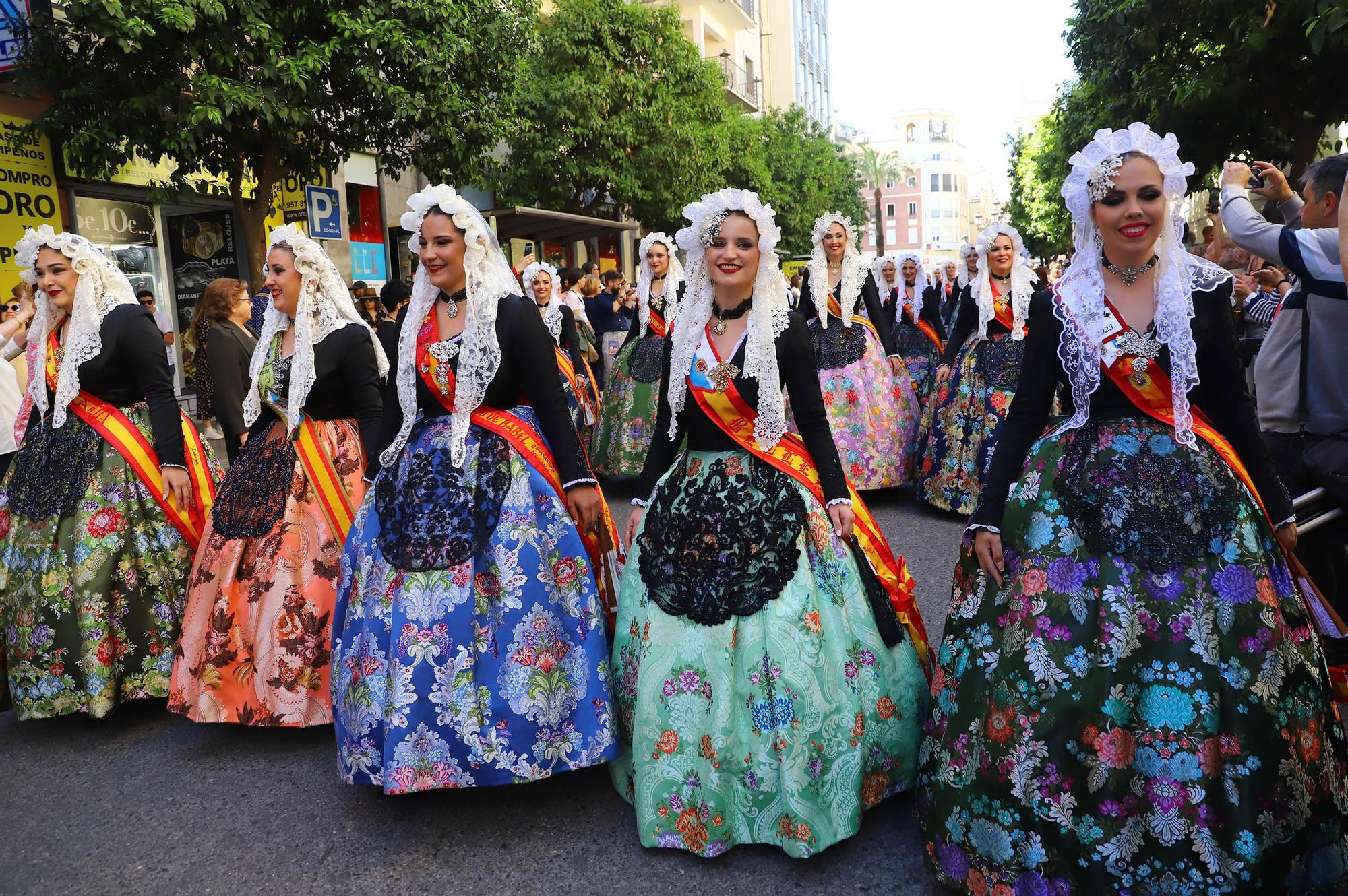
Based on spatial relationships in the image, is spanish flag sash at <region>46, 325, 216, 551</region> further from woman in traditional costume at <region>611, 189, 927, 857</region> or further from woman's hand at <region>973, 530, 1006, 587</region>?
woman's hand at <region>973, 530, 1006, 587</region>

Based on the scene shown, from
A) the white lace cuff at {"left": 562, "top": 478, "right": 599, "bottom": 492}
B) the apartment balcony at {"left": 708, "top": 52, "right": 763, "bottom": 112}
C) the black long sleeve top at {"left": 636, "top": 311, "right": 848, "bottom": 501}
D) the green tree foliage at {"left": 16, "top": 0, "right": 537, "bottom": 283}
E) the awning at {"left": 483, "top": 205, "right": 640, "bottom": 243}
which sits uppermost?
the apartment balcony at {"left": 708, "top": 52, "right": 763, "bottom": 112}

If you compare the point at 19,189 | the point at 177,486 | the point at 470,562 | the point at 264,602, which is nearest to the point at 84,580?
the point at 177,486

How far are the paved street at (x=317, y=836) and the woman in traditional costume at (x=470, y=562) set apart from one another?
0.23 m

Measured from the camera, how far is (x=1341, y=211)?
2576mm

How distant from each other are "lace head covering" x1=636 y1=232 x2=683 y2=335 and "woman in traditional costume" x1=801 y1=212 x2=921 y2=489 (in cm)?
111

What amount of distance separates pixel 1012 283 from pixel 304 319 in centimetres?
484

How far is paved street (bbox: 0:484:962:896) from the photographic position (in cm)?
→ 284

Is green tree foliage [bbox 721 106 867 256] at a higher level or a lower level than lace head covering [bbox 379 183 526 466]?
higher

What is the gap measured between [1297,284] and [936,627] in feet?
6.77

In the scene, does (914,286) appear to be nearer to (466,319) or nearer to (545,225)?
(466,319)

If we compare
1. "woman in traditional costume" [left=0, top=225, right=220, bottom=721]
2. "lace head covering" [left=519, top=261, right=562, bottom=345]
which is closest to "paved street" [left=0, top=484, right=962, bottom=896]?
"woman in traditional costume" [left=0, top=225, right=220, bottom=721]

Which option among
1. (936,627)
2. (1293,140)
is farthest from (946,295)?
(936,627)

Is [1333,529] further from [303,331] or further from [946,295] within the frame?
→ [946,295]

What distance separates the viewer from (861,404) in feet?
24.3
